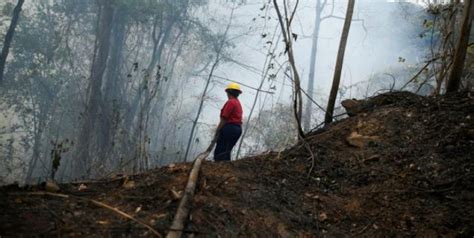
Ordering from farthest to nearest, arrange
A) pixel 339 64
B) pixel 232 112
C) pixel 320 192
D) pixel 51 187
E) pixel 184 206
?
pixel 232 112 → pixel 339 64 → pixel 320 192 → pixel 51 187 → pixel 184 206

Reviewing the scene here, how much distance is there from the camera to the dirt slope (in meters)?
2.34

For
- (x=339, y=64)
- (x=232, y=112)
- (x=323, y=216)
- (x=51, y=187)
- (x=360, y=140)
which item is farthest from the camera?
(x=232, y=112)

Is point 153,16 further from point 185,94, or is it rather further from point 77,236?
point 77,236

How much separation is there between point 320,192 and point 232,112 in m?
2.95

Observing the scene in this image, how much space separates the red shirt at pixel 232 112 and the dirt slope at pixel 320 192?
193 cm

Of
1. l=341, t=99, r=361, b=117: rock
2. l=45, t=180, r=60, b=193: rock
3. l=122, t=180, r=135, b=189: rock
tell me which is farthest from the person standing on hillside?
l=45, t=180, r=60, b=193: rock

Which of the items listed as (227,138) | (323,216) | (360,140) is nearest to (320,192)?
(323,216)

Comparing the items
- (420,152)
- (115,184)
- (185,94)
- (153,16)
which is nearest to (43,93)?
(153,16)

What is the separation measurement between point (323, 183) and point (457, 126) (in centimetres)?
161

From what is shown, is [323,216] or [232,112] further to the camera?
[232,112]

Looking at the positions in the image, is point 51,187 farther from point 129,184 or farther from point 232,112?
point 232,112

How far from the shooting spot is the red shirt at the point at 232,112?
5.93m

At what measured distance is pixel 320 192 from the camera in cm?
324

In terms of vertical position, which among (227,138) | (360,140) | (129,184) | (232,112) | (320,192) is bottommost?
(129,184)
